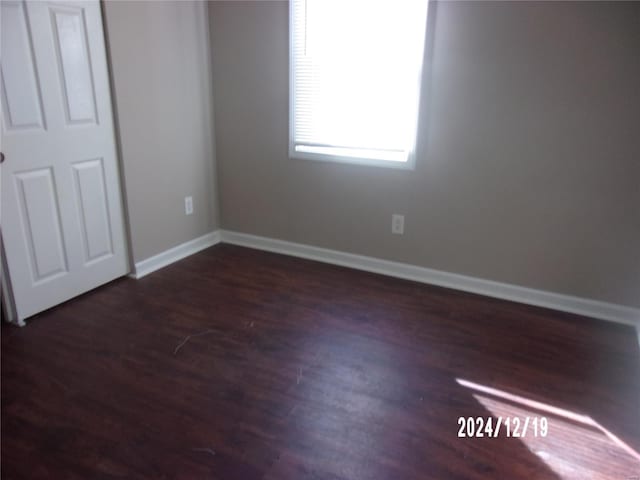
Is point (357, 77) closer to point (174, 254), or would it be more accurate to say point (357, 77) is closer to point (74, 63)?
point (74, 63)

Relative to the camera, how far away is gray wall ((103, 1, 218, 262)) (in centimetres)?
283

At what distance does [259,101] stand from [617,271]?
2596mm

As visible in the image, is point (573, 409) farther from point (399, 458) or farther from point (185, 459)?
point (185, 459)

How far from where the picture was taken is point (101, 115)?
9.02 feet

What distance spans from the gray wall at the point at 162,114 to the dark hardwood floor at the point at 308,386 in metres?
0.55

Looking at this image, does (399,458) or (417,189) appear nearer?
(399,458)

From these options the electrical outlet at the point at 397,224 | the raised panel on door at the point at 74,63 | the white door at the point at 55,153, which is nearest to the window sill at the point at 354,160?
the electrical outlet at the point at 397,224

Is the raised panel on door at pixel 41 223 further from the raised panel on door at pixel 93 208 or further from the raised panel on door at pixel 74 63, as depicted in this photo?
the raised panel on door at pixel 74 63

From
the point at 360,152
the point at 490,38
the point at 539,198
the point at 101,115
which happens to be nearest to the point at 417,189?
the point at 360,152

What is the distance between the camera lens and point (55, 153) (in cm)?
253

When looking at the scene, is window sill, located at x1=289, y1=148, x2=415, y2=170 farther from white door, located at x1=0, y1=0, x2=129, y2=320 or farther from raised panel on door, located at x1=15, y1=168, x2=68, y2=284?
raised panel on door, located at x1=15, y1=168, x2=68, y2=284

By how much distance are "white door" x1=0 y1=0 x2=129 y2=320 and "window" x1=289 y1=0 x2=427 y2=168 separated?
4.18 feet

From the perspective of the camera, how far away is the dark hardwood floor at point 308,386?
1.68 metres
